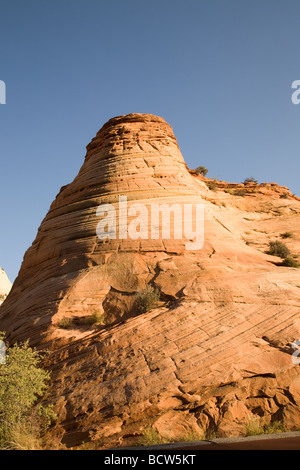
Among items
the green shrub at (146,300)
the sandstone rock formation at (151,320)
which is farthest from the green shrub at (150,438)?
the green shrub at (146,300)

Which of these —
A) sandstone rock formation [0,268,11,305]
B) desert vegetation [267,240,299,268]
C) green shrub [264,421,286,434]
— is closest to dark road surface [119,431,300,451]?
green shrub [264,421,286,434]

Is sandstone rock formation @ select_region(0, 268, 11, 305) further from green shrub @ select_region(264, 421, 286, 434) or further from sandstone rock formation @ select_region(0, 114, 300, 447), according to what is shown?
green shrub @ select_region(264, 421, 286, 434)

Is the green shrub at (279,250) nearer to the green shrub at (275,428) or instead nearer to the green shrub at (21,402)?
the green shrub at (275,428)

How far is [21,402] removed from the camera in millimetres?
7570

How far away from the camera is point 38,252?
14.2 meters

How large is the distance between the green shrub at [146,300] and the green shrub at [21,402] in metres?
3.01

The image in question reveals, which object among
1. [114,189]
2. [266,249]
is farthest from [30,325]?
[266,249]

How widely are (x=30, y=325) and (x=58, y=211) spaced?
6313mm

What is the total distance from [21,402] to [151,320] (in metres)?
3.68

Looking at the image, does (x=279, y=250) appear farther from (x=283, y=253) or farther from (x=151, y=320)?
(x=151, y=320)

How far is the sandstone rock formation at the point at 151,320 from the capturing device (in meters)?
7.42

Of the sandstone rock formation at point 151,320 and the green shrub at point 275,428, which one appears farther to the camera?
the sandstone rock formation at point 151,320

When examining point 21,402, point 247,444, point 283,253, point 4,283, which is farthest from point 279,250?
point 4,283

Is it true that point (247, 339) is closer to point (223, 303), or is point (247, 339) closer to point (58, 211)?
point (223, 303)
